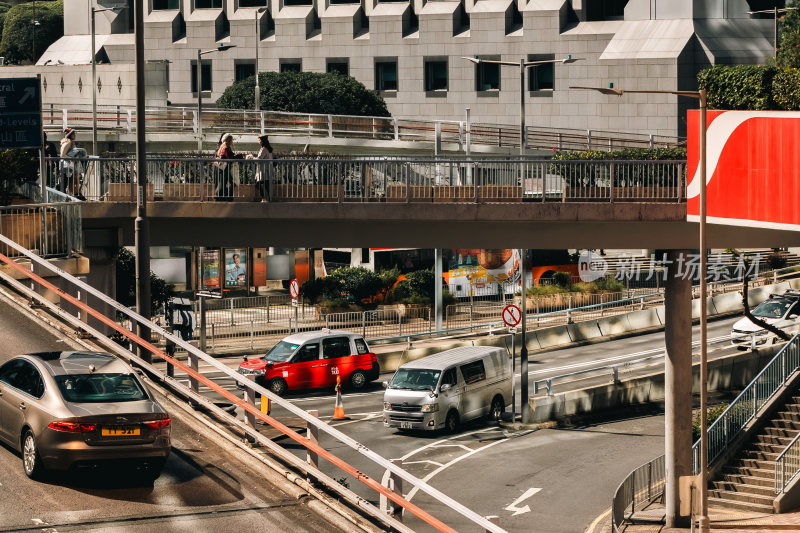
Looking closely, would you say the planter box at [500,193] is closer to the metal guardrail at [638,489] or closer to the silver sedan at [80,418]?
the metal guardrail at [638,489]

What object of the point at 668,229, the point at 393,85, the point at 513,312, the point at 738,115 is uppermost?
the point at 393,85

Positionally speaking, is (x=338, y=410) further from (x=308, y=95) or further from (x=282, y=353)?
(x=308, y=95)

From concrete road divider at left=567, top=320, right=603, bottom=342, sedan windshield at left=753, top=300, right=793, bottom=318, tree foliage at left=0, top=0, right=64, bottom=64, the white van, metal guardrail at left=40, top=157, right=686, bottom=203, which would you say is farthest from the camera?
tree foliage at left=0, top=0, right=64, bottom=64

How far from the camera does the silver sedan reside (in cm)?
1502

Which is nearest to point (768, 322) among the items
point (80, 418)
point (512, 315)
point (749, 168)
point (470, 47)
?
point (512, 315)

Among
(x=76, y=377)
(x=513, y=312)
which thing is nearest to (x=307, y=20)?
(x=513, y=312)

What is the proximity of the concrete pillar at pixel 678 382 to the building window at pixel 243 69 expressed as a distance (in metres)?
63.4

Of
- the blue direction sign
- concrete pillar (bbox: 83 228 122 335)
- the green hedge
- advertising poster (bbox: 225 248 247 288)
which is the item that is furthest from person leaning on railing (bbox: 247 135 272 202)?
the green hedge

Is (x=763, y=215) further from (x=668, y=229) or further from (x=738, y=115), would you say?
(x=668, y=229)

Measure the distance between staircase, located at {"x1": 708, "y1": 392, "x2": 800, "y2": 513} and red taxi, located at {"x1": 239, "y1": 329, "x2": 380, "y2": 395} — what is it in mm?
14033

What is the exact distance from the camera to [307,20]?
292 ft

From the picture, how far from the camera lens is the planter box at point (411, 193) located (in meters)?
30.9

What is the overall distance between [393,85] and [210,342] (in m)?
39.1

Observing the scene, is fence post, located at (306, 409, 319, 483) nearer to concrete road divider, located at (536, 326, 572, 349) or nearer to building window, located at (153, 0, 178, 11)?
concrete road divider, located at (536, 326, 572, 349)
